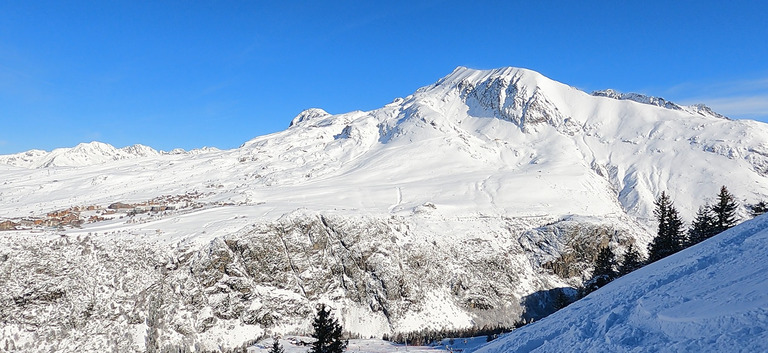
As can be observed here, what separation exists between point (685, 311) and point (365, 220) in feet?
251

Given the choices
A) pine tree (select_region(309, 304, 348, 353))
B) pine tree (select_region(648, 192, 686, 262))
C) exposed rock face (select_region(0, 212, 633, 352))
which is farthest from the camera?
exposed rock face (select_region(0, 212, 633, 352))

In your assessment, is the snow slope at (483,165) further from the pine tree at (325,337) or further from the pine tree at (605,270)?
the pine tree at (325,337)

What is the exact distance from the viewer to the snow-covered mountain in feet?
216

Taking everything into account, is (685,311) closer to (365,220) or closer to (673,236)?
(673,236)

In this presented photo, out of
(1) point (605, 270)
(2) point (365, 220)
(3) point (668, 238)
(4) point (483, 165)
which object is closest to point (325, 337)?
(1) point (605, 270)

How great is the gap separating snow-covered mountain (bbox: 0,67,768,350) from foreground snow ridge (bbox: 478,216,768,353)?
63.3 metres

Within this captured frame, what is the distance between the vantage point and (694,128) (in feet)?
474

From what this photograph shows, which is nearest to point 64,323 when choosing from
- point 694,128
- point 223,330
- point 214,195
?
point 223,330

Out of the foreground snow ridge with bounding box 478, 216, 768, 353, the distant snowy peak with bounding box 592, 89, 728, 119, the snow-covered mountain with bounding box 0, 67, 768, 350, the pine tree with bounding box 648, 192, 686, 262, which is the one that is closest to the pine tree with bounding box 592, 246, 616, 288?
the pine tree with bounding box 648, 192, 686, 262

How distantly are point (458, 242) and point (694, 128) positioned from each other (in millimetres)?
117616

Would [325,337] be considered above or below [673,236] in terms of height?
below

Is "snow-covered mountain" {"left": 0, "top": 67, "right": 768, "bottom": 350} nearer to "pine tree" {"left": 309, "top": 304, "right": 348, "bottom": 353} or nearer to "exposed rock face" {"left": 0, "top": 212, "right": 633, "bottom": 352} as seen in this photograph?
"exposed rock face" {"left": 0, "top": 212, "right": 633, "bottom": 352}

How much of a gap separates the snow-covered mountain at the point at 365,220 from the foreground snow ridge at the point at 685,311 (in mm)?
63334

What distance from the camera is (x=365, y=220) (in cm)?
8481
